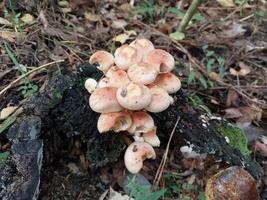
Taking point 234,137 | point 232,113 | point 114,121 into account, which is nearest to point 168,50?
point 232,113

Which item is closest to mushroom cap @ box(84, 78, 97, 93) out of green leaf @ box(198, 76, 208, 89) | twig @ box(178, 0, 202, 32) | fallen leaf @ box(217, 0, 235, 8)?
green leaf @ box(198, 76, 208, 89)

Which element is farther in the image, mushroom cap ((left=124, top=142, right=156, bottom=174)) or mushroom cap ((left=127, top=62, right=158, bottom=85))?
mushroom cap ((left=124, top=142, right=156, bottom=174))

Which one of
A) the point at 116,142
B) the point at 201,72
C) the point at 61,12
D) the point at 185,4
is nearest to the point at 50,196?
the point at 116,142

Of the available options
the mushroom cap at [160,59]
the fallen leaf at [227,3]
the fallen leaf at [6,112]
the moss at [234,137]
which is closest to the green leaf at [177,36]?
the fallen leaf at [227,3]

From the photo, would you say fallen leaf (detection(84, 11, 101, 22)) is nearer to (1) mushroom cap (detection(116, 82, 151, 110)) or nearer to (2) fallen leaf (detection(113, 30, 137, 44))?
(2) fallen leaf (detection(113, 30, 137, 44))

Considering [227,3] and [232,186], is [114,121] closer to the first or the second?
[232,186]
